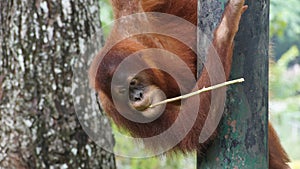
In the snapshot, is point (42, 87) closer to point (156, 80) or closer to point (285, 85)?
point (156, 80)

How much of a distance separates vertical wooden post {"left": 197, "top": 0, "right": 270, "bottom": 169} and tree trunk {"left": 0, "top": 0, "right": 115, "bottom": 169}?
1684 millimetres

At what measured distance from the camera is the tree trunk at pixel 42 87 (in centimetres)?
332

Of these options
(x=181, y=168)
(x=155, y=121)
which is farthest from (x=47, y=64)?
(x=181, y=168)

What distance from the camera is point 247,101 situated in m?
1.82

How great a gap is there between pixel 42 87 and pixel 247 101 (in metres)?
1.83

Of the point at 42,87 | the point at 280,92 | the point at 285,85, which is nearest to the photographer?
the point at 42,87

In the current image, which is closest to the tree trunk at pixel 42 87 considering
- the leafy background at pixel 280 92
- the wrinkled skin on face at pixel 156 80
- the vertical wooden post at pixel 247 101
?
the leafy background at pixel 280 92

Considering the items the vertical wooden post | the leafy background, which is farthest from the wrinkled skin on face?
the leafy background

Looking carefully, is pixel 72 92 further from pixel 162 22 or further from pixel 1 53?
pixel 162 22

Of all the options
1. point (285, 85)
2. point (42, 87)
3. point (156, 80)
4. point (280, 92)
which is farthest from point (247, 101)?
point (280, 92)

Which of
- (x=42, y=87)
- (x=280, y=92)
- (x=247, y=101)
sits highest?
(x=280, y=92)

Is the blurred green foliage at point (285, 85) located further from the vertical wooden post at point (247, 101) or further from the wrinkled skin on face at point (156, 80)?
the vertical wooden post at point (247, 101)

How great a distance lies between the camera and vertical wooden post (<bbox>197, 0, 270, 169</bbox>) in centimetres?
181

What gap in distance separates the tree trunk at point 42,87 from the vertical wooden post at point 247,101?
1.68m
